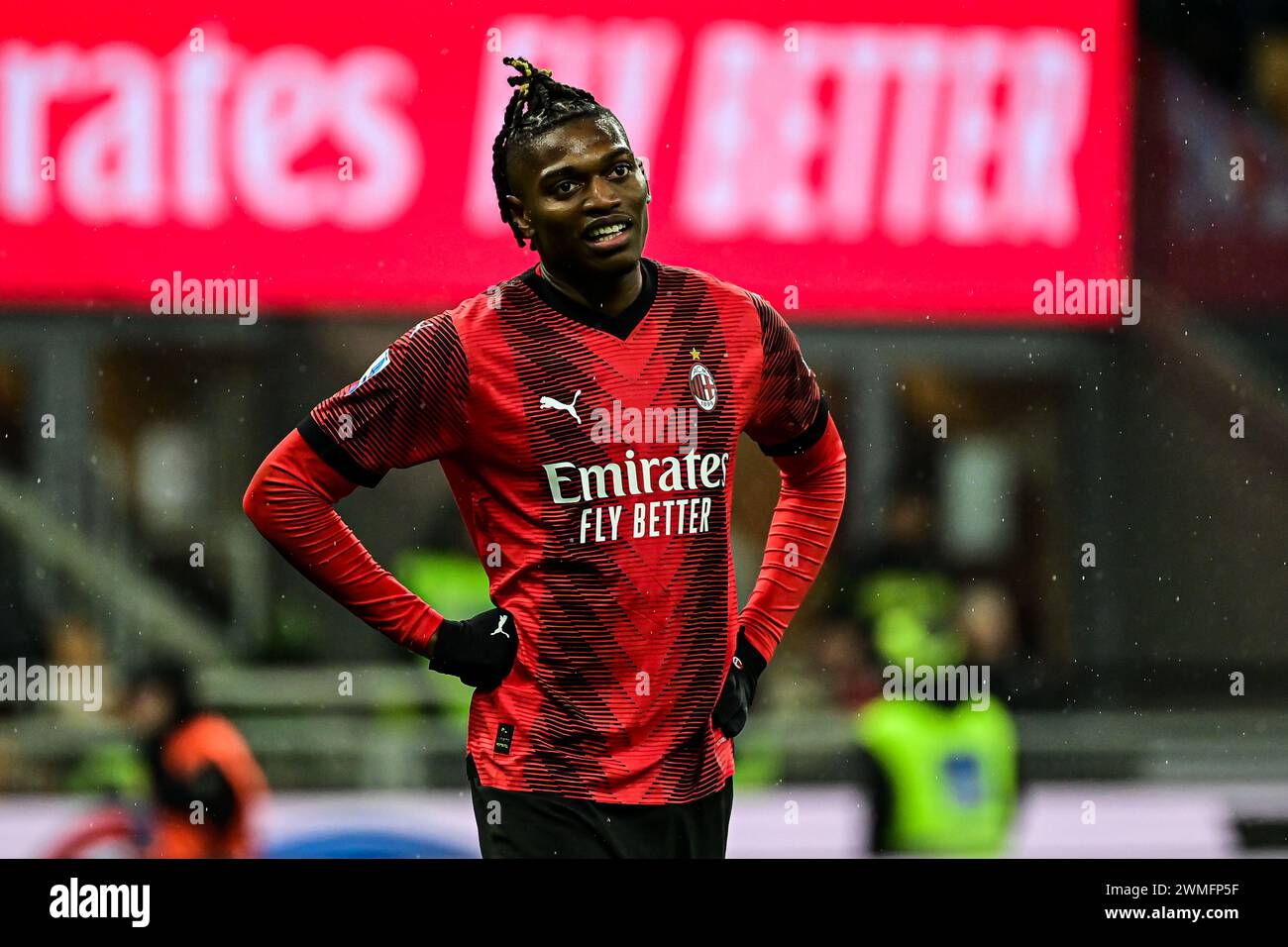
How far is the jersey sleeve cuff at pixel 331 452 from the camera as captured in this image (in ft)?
9.96

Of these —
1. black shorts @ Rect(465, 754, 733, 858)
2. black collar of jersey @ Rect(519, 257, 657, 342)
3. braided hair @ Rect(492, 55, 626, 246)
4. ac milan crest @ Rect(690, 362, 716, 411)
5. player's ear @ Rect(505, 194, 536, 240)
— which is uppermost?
braided hair @ Rect(492, 55, 626, 246)

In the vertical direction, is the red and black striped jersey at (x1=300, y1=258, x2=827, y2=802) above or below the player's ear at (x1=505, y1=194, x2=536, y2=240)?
below

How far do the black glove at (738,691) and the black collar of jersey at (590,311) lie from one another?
640 millimetres

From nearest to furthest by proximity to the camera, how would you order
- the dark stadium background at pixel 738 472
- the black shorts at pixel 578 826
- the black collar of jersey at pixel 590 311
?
the black shorts at pixel 578 826
the black collar of jersey at pixel 590 311
the dark stadium background at pixel 738 472

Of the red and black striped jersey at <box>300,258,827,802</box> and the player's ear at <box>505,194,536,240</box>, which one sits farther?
the player's ear at <box>505,194,536,240</box>

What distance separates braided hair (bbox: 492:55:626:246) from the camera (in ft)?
9.95

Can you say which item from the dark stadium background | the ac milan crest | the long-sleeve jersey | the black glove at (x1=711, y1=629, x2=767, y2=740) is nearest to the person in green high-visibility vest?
the dark stadium background

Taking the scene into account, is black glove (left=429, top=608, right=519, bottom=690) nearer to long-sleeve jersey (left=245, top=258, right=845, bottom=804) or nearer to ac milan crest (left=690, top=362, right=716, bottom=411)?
long-sleeve jersey (left=245, top=258, right=845, bottom=804)

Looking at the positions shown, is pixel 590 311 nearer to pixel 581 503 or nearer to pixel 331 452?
pixel 581 503

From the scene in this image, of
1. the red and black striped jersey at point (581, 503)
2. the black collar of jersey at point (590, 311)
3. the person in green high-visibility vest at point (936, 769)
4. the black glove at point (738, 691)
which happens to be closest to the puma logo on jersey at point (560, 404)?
the red and black striped jersey at point (581, 503)

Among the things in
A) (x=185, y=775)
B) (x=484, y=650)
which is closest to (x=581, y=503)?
(x=484, y=650)

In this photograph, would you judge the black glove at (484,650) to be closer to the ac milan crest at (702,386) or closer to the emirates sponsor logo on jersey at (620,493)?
the emirates sponsor logo on jersey at (620,493)

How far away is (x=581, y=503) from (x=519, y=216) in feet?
1.77

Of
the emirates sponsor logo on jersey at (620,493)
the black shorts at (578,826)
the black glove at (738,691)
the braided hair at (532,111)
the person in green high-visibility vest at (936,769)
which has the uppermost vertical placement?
the braided hair at (532,111)
